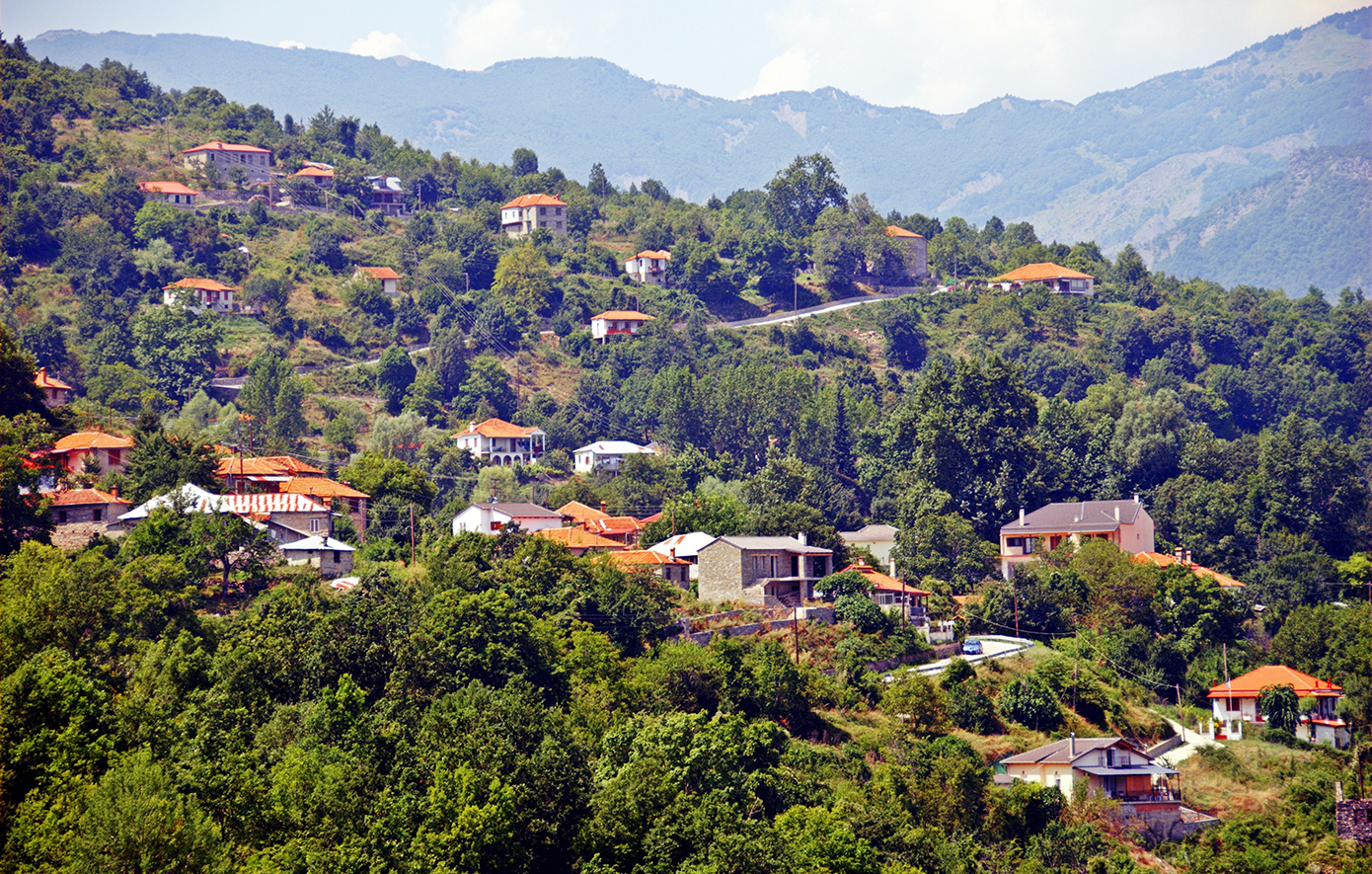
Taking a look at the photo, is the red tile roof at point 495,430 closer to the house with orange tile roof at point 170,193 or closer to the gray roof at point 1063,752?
the house with orange tile roof at point 170,193

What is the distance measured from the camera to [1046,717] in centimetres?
5569

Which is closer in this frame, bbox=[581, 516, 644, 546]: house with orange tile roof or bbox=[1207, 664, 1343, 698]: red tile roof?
bbox=[1207, 664, 1343, 698]: red tile roof

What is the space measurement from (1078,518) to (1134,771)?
28123 millimetres

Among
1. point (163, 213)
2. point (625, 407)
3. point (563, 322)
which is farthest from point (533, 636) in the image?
point (163, 213)

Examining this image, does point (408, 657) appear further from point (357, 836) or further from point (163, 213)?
point (163, 213)

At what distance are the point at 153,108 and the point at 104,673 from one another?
109m

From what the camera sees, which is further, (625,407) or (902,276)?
(902,276)

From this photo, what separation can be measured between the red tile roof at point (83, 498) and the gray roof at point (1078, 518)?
4683 cm

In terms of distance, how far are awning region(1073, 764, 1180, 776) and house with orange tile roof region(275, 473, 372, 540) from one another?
1314 inches

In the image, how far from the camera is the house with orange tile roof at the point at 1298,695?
198 feet

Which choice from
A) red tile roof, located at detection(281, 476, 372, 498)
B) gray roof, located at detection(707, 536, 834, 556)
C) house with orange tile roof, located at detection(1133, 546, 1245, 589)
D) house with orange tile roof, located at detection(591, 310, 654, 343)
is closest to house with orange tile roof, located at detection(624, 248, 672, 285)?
house with orange tile roof, located at detection(591, 310, 654, 343)

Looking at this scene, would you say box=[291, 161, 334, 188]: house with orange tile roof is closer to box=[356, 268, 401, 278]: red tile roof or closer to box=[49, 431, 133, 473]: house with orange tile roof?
box=[356, 268, 401, 278]: red tile roof

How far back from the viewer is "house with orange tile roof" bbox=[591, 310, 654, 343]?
115688 millimetres

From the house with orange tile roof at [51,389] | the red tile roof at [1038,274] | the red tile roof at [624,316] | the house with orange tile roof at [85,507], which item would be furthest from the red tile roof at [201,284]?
the red tile roof at [1038,274]
